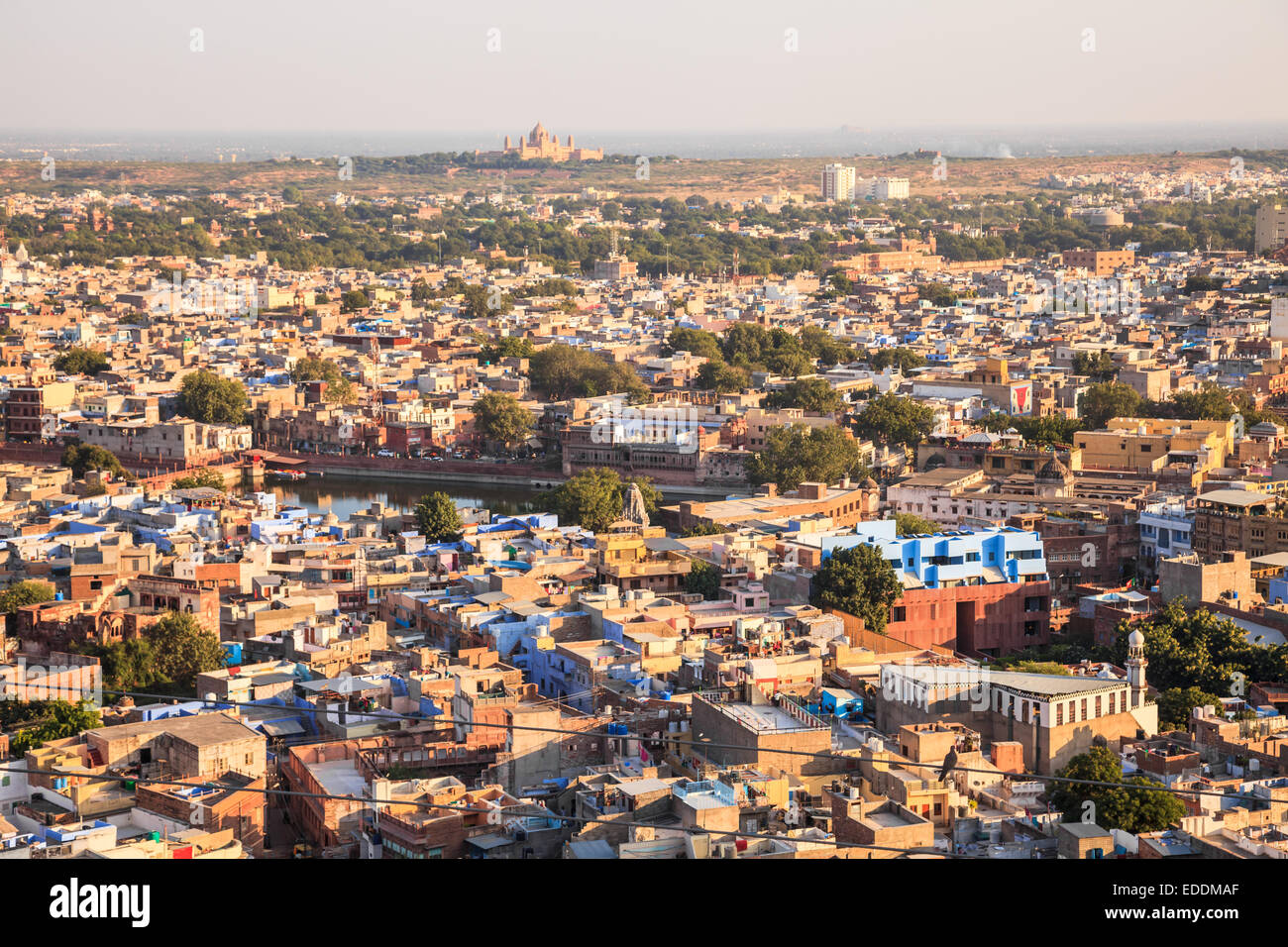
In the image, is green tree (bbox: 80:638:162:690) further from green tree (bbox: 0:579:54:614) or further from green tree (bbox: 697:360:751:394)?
green tree (bbox: 697:360:751:394)

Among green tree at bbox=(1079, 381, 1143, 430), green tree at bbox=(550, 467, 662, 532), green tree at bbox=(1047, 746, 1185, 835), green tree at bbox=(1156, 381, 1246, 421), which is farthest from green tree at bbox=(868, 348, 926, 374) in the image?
green tree at bbox=(1047, 746, 1185, 835)

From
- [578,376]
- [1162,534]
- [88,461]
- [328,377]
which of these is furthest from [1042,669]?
[328,377]

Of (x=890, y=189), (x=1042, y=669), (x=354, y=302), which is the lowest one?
(x=1042, y=669)

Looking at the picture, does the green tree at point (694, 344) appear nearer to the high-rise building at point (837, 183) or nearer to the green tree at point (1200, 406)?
the green tree at point (1200, 406)

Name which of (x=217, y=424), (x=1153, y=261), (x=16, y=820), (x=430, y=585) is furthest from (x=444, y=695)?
(x=1153, y=261)

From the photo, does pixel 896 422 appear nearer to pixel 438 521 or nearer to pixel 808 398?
pixel 808 398

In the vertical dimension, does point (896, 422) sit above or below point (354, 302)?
below
